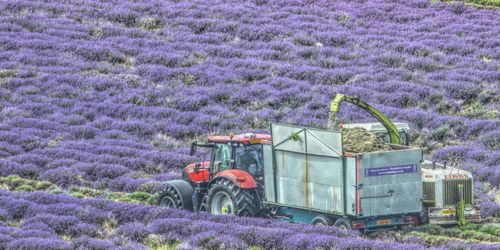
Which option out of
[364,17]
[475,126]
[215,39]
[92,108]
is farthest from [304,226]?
[364,17]

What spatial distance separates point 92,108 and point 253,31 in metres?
10.2

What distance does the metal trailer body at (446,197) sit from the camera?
Result: 19578 millimetres

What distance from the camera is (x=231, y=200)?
20.1 meters

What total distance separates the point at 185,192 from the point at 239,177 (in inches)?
66.6

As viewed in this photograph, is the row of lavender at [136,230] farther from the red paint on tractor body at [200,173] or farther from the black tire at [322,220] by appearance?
the red paint on tractor body at [200,173]

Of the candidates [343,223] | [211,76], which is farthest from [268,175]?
[211,76]

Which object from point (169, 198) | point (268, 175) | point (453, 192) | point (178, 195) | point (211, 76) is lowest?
point (169, 198)

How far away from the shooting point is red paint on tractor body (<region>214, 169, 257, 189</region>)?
20.0 m

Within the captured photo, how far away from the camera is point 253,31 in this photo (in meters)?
40.7

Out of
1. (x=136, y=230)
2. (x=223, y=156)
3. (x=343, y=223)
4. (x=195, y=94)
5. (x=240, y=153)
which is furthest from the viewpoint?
(x=195, y=94)

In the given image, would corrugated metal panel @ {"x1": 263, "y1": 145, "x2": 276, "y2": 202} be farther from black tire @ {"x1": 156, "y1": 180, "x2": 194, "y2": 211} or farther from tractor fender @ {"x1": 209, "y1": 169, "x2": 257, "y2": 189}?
black tire @ {"x1": 156, "y1": 180, "x2": 194, "y2": 211}

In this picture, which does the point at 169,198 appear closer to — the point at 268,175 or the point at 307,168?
the point at 268,175

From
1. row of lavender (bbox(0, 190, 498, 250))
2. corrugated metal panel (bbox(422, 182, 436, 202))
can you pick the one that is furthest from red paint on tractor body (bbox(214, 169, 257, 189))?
corrugated metal panel (bbox(422, 182, 436, 202))

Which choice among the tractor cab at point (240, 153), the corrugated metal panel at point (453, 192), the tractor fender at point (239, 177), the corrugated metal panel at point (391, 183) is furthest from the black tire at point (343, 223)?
the tractor cab at point (240, 153)
